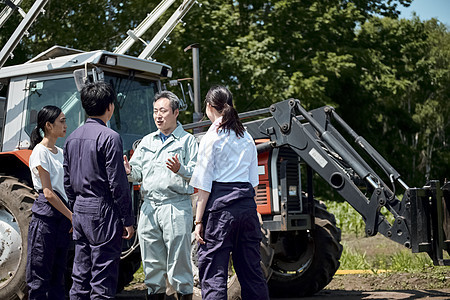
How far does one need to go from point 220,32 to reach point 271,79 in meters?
2.32

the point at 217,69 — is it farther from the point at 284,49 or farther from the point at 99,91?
the point at 99,91

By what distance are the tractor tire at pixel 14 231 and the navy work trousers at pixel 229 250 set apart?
9.38 ft

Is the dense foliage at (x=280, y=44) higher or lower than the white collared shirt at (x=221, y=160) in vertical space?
higher

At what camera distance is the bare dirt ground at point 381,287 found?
753cm

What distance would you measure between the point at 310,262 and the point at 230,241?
355 cm

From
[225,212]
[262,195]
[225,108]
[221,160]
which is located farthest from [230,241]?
[262,195]

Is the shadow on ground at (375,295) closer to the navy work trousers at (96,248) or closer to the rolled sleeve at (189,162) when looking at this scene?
the rolled sleeve at (189,162)

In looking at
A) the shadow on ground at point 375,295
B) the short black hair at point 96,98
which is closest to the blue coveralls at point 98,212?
the short black hair at point 96,98

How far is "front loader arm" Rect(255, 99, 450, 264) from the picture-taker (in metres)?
6.28

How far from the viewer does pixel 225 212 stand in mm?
4484

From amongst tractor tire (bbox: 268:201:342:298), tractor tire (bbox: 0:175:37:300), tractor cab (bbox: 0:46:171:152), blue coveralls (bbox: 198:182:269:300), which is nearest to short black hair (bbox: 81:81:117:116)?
blue coveralls (bbox: 198:182:269:300)

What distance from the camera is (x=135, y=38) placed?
29.2 ft

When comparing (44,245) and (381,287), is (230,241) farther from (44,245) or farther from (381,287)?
(381,287)

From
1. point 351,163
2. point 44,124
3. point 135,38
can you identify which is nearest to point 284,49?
point 135,38
